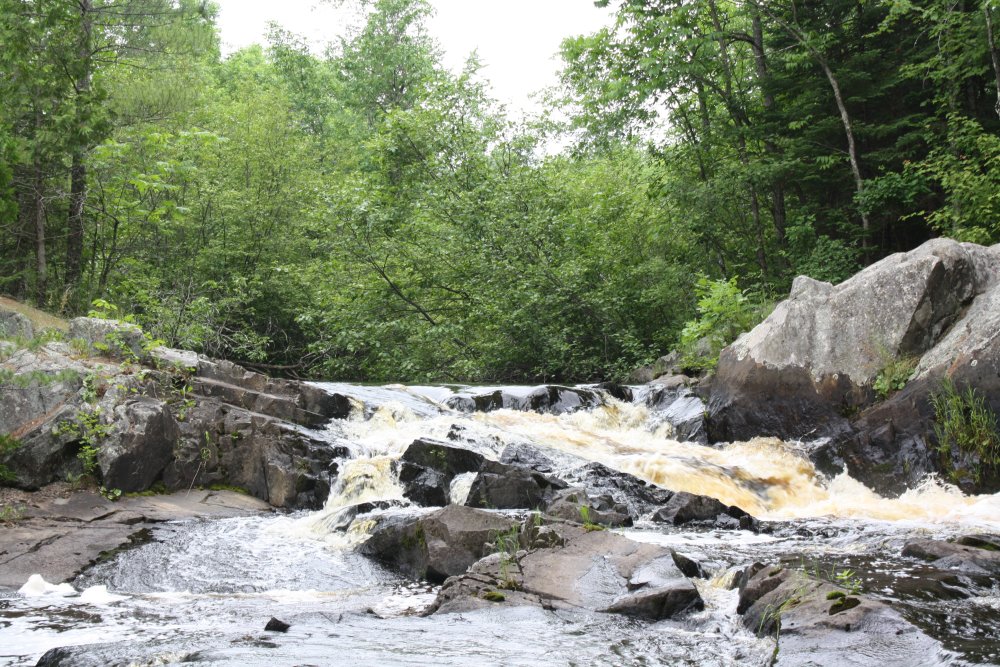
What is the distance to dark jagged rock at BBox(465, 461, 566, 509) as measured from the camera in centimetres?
844

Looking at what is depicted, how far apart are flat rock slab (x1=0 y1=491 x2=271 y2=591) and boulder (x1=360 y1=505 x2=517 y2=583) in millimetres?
2302

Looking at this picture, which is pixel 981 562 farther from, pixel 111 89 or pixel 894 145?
pixel 111 89

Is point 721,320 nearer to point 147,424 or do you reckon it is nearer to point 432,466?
point 432,466

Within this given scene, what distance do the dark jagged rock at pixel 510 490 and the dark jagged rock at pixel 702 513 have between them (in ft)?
3.87

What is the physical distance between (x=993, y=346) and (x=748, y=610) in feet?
20.4

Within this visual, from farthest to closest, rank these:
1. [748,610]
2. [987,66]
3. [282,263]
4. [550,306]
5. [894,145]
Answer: [282,263] → [550,306] → [894,145] → [987,66] → [748,610]

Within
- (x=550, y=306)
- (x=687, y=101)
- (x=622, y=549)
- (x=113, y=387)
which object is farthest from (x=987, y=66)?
(x=113, y=387)

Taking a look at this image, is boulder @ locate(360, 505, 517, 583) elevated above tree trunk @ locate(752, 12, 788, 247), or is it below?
below

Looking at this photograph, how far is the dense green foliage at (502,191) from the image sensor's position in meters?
13.9

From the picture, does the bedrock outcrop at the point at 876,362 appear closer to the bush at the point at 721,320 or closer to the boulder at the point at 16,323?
the bush at the point at 721,320

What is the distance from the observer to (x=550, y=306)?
1844 centimetres

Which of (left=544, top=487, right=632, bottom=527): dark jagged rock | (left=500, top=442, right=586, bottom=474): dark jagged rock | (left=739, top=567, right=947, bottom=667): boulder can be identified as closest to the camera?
(left=739, top=567, right=947, bottom=667): boulder

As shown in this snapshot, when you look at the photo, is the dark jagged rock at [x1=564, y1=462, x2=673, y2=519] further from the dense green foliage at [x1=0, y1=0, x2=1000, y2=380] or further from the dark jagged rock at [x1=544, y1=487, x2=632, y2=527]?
the dense green foliage at [x1=0, y1=0, x2=1000, y2=380]

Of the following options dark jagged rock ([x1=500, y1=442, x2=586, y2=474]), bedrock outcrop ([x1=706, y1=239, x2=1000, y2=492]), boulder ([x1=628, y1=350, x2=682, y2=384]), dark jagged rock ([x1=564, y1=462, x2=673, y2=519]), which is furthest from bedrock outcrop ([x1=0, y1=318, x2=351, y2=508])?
boulder ([x1=628, y1=350, x2=682, y2=384])
